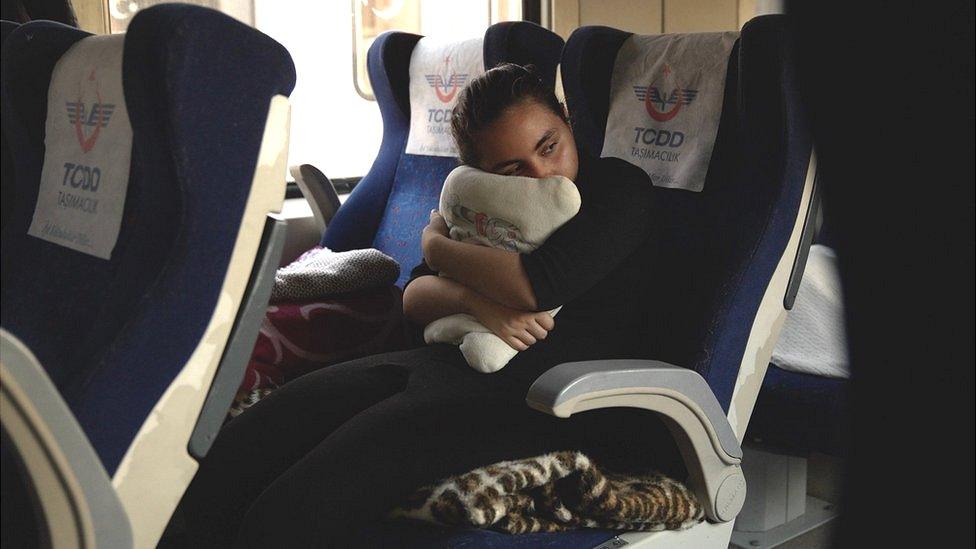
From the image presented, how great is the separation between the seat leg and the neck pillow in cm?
96

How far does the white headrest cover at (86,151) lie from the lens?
3.75ft

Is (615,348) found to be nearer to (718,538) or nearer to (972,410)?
(718,538)

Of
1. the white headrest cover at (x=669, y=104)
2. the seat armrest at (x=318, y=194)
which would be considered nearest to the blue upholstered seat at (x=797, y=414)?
the white headrest cover at (x=669, y=104)

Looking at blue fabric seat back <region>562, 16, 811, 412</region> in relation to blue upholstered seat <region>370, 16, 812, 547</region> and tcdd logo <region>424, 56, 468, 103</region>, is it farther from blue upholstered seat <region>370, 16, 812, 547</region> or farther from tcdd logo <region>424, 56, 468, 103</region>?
tcdd logo <region>424, 56, 468, 103</region>

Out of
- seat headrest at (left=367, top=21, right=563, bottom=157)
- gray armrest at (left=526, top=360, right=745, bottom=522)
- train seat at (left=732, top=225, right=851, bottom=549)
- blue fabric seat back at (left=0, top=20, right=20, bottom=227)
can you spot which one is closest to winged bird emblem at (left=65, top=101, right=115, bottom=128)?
blue fabric seat back at (left=0, top=20, right=20, bottom=227)

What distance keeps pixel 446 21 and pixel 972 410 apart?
3070mm

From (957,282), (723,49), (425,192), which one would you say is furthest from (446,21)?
(957,282)

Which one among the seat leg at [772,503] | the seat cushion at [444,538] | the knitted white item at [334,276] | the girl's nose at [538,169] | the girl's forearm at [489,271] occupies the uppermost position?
the girl's nose at [538,169]

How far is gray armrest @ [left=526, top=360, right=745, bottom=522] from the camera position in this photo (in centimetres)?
113

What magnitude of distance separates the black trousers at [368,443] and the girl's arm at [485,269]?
10 cm

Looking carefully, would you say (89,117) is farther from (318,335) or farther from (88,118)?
(318,335)

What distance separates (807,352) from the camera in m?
2.00

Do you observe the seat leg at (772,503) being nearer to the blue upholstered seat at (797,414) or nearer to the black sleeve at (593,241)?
the blue upholstered seat at (797,414)

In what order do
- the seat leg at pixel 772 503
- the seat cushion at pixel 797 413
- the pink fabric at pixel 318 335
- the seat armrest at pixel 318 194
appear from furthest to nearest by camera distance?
the seat armrest at pixel 318 194 < the seat leg at pixel 772 503 < the seat cushion at pixel 797 413 < the pink fabric at pixel 318 335
